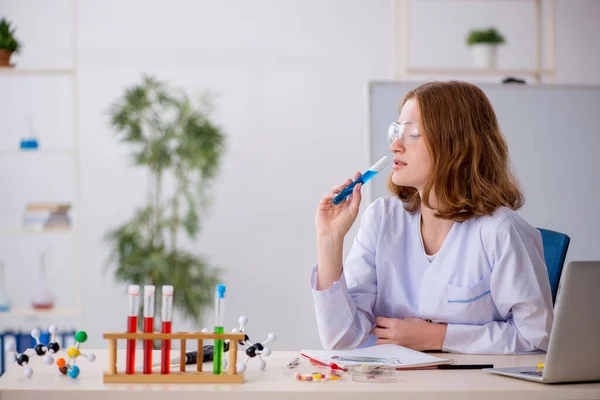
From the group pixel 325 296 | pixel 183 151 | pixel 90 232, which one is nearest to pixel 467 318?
pixel 325 296

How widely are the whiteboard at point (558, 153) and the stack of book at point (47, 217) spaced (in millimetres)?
2242

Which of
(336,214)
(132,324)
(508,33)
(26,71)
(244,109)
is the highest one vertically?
(508,33)

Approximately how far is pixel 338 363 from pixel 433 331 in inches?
14.2

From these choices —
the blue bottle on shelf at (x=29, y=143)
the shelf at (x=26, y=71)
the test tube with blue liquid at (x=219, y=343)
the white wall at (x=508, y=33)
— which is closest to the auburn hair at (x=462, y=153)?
the test tube with blue liquid at (x=219, y=343)

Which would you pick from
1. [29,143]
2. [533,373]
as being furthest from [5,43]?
[533,373]

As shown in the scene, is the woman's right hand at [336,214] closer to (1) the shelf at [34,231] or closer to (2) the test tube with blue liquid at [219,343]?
(2) the test tube with blue liquid at [219,343]

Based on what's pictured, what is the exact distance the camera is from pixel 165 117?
184 inches

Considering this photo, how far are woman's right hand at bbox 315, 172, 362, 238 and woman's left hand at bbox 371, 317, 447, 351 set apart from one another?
9.4 inches

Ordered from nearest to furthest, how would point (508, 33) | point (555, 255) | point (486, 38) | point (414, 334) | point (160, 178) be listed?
point (414, 334)
point (555, 255)
point (486, 38)
point (160, 178)
point (508, 33)

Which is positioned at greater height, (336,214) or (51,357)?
(336,214)

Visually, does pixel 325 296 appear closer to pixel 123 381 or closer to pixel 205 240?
pixel 123 381

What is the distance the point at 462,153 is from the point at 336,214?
1.16ft

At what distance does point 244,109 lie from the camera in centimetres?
473

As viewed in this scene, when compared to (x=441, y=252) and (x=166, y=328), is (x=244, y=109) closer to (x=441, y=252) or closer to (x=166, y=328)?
(x=441, y=252)
